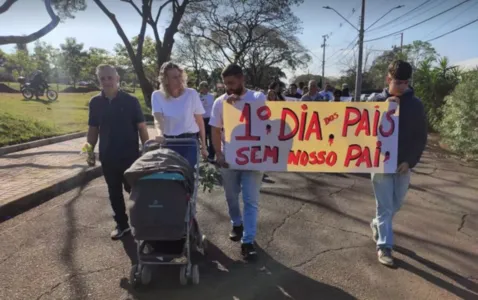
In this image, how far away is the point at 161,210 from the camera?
271cm

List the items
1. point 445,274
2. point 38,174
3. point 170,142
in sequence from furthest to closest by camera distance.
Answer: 1. point 38,174
2. point 170,142
3. point 445,274

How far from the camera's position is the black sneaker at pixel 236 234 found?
Answer: 12.7 feet

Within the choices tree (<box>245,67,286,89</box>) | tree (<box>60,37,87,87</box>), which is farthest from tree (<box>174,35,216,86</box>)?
tree (<box>60,37,87,87</box>)

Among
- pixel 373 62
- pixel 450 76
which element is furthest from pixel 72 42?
pixel 450 76

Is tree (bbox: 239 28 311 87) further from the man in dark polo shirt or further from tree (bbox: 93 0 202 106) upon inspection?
the man in dark polo shirt

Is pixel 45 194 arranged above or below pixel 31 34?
below

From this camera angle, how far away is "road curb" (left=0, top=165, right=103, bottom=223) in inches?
184

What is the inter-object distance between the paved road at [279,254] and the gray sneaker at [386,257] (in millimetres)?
68

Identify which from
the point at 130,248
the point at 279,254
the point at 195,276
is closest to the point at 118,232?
the point at 130,248

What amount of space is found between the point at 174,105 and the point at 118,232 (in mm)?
1598

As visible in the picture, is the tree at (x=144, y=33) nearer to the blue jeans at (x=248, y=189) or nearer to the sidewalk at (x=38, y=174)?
the sidewalk at (x=38, y=174)

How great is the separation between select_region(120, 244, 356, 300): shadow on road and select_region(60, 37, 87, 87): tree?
6767 centimetres

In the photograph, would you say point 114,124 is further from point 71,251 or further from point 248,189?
point 248,189

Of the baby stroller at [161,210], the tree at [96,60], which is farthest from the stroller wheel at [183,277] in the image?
the tree at [96,60]
